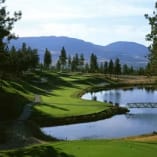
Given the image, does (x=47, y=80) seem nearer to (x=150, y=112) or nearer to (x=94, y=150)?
(x=150, y=112)

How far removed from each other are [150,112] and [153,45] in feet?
171

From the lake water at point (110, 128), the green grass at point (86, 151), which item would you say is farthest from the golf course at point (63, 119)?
the lake water at point (110, 128)

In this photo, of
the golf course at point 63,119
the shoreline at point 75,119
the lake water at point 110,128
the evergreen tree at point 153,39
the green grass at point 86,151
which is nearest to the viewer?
the green grass at point 86,151

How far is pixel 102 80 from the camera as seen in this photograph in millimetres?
182250

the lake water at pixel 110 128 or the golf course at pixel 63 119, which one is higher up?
the golf course at pixel 63 119

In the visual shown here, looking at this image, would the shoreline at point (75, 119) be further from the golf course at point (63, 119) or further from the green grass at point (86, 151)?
the green grass at point (86, 151)

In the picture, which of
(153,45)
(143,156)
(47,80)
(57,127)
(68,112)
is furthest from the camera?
(47,80)

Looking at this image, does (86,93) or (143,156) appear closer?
(143,156)

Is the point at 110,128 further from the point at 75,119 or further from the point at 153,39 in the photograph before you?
the point at 153,39

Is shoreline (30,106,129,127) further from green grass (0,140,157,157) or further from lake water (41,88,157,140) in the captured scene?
green grass (0,140,157,157)

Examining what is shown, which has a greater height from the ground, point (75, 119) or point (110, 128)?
point (75, 119)

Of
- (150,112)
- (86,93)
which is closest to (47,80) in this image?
(86,93)

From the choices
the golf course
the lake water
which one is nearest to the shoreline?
the golf course

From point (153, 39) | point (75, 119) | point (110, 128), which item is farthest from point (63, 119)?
point (153, 39)
